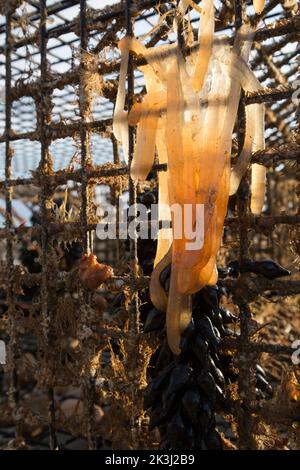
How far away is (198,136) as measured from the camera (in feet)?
4.94

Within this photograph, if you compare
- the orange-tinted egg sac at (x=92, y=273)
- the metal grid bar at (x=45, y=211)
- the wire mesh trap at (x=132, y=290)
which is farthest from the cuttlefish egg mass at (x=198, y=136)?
the metal grid bar at (x=45, y=211)

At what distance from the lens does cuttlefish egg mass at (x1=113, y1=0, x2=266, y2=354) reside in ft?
4.88

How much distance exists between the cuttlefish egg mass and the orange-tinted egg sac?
0.42 m

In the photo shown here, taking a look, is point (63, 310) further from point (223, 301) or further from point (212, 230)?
point (212, 230)

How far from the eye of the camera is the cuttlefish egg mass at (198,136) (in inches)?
58.6

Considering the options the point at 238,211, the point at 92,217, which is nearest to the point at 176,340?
the point at 238,211

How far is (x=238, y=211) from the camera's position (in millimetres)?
1692

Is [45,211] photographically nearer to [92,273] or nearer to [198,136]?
[92,273]

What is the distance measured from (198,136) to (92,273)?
78cm

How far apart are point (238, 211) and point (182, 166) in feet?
1.05

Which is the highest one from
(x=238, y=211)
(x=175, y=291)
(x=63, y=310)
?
(x=238, y=211)

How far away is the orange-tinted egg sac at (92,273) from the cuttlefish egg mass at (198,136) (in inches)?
16.5

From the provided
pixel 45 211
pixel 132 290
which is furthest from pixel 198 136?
pixel 45 211

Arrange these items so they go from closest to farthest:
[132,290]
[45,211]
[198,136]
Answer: [198,136], [132,290], [45,211]
